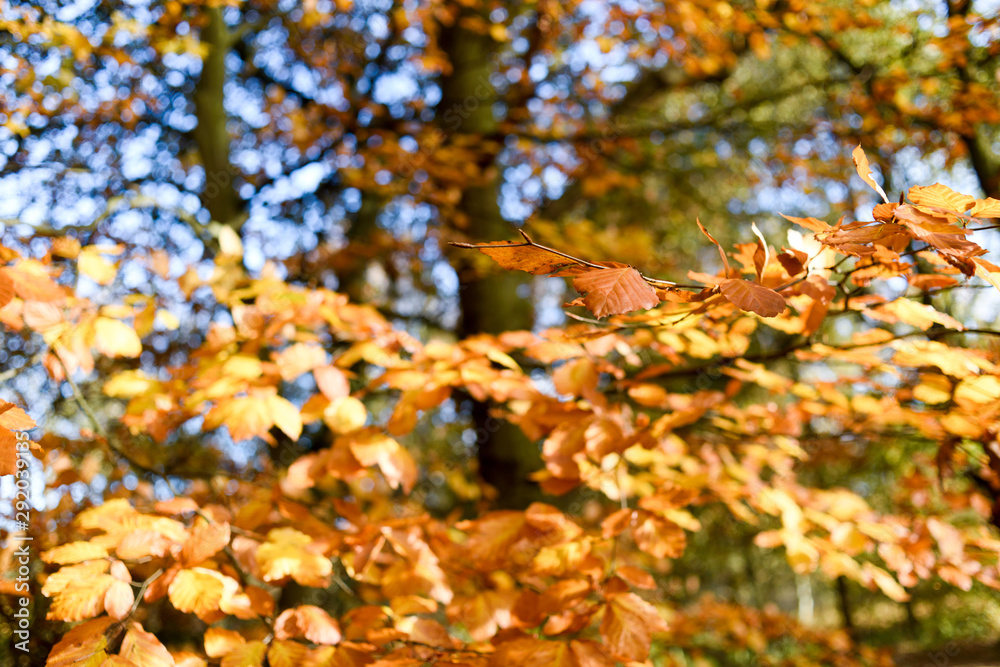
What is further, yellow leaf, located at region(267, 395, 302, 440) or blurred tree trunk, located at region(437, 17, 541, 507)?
blurred tree trunk, located at region(437, 17, 541, 507)

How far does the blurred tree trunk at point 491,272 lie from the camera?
2982mm

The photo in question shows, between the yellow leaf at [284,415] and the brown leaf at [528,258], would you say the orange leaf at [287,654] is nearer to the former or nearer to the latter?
the yellow leaf at [284,415]

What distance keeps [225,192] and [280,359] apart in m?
2.35

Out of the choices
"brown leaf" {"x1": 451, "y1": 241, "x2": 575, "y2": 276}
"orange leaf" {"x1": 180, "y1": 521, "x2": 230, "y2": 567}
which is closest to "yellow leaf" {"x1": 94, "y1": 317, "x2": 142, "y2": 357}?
"orange leaf" {"x1": 180, "y1": 521, "x2": 230, "y2": 567}

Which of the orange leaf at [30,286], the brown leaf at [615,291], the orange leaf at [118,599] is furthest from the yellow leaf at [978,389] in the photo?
the orange leaf at [30,286]

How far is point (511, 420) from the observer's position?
5.01 ft

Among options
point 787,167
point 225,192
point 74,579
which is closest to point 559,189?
point 787,167

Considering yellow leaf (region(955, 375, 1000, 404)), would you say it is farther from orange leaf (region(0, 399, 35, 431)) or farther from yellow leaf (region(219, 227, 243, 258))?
yellow leaf (region(219, 227, 243, 258))

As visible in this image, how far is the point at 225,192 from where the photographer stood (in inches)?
135

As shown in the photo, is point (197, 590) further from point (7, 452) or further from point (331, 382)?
point (331, 382)

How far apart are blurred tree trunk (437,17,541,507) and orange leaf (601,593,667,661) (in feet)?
5.51

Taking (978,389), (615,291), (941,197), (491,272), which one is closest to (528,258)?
(615,291)

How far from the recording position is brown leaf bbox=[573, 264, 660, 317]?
0.76 metres

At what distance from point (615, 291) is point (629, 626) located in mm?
765
